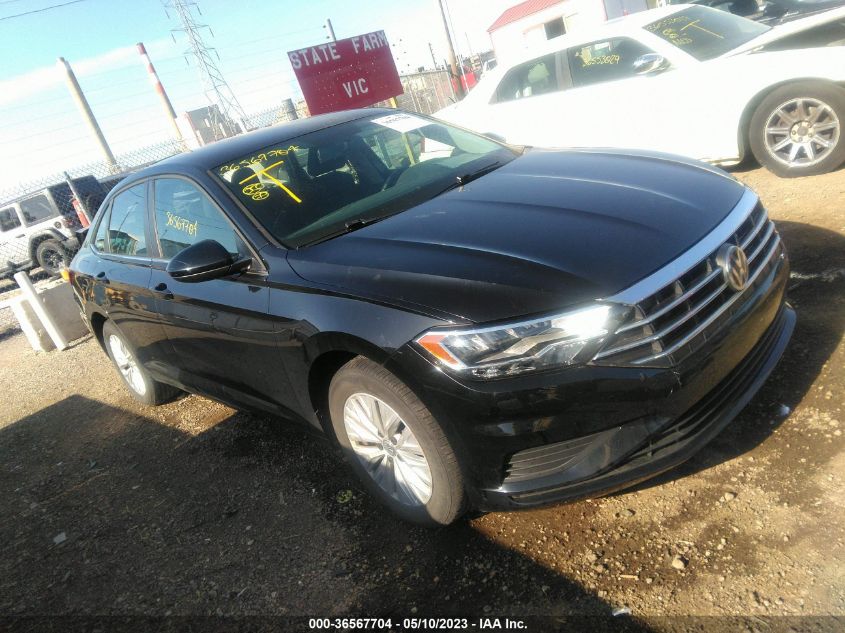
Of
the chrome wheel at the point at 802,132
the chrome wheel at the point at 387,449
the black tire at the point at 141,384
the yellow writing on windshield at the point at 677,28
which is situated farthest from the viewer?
the yellow writing on windshield at the point at 677,28

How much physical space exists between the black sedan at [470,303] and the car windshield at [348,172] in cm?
1

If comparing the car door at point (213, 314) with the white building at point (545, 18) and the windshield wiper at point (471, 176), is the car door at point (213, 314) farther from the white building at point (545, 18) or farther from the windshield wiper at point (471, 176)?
the white building at point (545, 18)

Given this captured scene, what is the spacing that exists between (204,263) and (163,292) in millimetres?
910

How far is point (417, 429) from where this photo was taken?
2.39 meters

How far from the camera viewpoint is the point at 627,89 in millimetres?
6422

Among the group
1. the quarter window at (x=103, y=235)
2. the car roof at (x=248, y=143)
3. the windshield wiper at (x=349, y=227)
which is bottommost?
the windshield wiper at (x=349, y=227)

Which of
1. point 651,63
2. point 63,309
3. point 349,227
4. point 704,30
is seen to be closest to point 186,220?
point 349,227

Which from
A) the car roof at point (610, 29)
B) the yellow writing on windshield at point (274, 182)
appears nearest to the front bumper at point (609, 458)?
the yellow writing on windshield at point (274, 182)

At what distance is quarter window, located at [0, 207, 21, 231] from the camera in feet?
49.0

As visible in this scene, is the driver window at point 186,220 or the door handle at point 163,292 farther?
the door handle at point 163,292

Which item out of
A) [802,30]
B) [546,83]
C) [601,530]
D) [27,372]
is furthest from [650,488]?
[27,372]

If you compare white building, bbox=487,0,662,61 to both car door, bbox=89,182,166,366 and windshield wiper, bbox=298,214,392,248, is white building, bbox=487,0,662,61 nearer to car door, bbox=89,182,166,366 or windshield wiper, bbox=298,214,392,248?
car door, bbox=89,182,166,366

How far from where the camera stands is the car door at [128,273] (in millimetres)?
3883

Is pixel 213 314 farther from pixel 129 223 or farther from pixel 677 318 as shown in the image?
pixel 677 318
